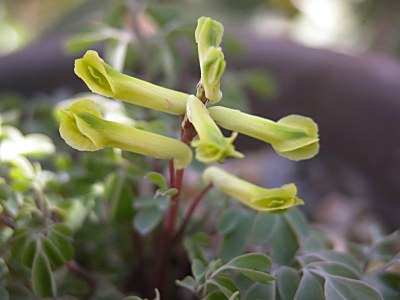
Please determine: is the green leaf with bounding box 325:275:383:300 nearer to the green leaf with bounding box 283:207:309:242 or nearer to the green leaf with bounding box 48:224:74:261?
the green leaf with bounding box 283:207:309:242

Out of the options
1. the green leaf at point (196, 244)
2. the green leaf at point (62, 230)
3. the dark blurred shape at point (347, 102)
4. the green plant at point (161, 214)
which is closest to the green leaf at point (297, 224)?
the green plant at point (161, 214)

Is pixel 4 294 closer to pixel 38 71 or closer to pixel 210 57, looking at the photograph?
pixel 210 57

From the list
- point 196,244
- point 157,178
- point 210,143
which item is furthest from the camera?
point 196,244

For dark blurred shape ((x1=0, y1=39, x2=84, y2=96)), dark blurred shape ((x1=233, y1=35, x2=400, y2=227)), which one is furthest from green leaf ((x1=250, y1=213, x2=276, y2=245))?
dark blurred shape ((x1=0, y1=39, x2=84, y2=96))

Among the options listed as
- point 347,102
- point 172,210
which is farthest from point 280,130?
point 347,102

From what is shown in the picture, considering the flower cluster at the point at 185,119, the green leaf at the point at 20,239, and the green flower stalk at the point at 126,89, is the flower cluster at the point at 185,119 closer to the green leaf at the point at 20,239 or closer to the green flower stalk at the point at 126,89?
the green flower stalk at the point at 126,89

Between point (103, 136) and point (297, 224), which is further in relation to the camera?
point (297, 224)
